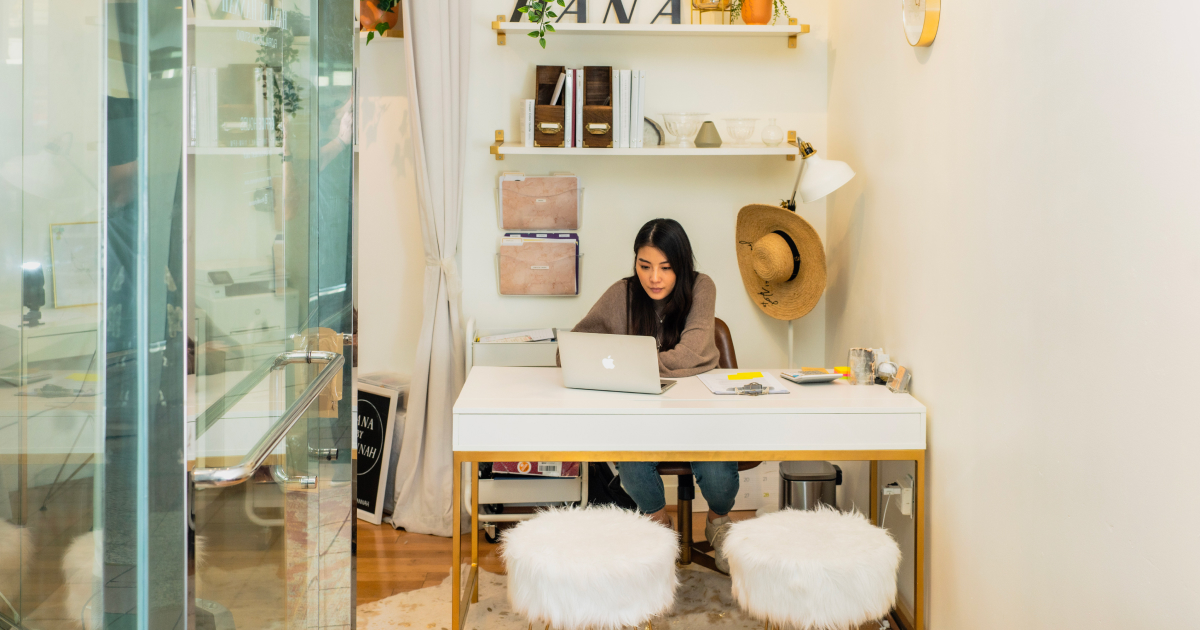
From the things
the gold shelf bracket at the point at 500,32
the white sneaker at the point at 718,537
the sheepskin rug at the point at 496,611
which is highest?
the gold shelf bracket at the point at 500,32

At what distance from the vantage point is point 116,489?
0.71 metres

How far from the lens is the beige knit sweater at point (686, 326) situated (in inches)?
100

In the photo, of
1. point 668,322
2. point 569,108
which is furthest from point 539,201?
point 668,322

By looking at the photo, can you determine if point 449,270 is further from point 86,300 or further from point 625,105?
point 86,300

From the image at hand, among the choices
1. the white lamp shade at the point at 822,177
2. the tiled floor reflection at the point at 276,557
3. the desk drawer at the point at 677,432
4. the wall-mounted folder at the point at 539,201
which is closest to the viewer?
the tiled floor reflection at the point at 276,557

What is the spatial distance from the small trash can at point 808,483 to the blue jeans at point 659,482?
18cm

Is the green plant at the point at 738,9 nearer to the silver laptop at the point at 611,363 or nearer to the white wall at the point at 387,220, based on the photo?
the white wall at the point at 387,220

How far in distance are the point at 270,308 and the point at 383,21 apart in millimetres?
2186

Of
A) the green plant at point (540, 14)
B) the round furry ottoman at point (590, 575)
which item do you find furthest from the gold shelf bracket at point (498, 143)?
the round furry ottoman at point (590, 575)

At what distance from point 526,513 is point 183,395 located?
2.32 metres

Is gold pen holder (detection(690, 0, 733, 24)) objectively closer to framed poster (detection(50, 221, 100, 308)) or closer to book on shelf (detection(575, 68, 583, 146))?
book on shelf (detection(575, 68, 583, 146))

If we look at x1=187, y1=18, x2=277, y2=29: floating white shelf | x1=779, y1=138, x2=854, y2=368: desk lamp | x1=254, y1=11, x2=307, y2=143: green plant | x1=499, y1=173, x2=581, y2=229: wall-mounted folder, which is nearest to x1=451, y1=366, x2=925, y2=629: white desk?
x1=779, y1=138, x2=854, y2=368: desk lamp

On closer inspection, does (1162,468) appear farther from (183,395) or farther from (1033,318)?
(183,395)

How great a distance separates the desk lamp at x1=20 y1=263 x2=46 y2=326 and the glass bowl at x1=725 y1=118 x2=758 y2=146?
2657 millimetres
